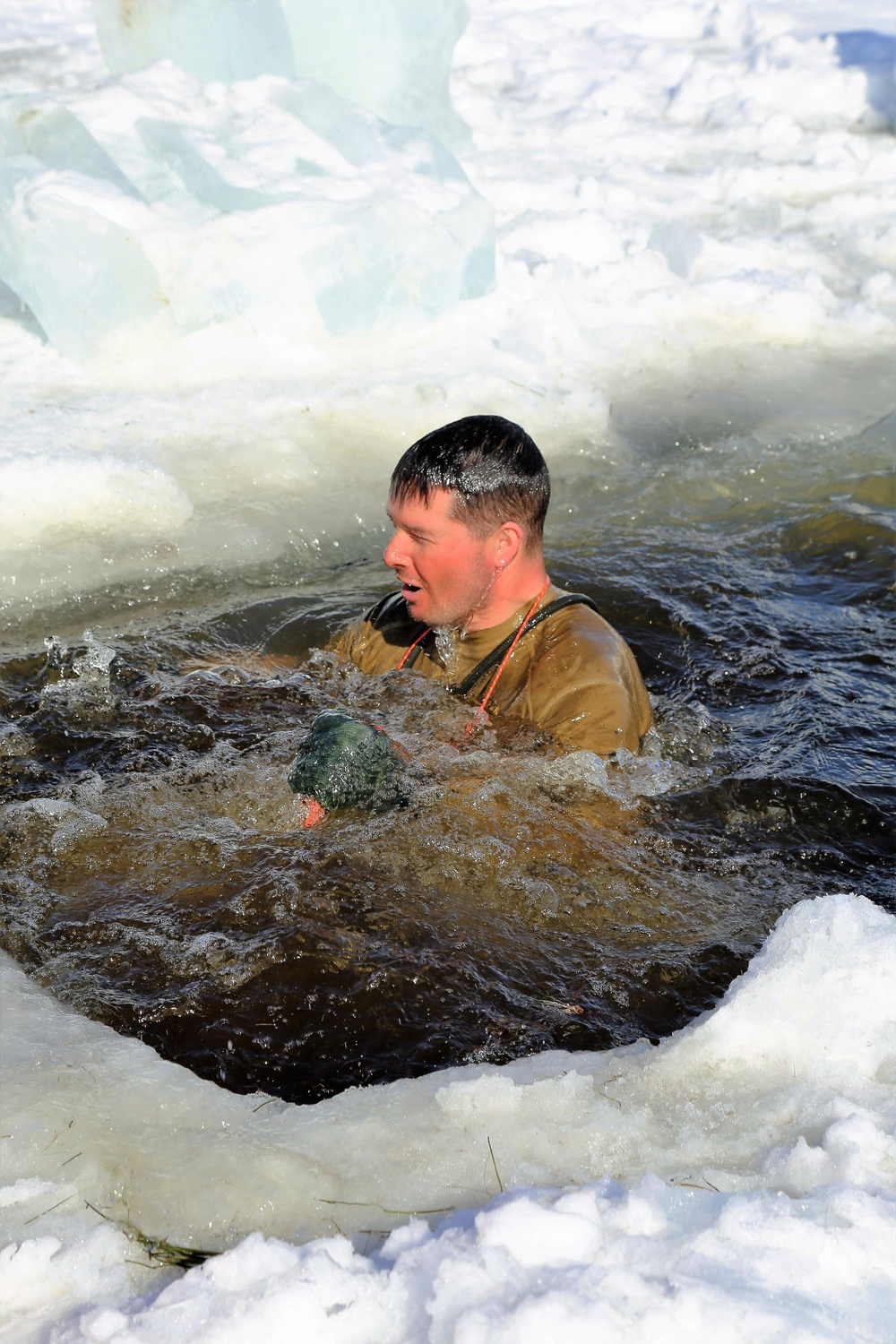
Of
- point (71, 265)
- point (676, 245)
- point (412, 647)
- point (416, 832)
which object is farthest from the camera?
point (676, 245)

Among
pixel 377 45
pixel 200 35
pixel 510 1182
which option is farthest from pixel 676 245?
pixel 510 1182

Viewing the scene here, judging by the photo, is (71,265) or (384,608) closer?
(384,608)

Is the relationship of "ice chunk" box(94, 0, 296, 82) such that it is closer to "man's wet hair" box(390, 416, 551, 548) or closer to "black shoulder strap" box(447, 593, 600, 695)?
"man's wet hair" box(390, 416, 551, 548)

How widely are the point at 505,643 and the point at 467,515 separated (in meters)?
0.41

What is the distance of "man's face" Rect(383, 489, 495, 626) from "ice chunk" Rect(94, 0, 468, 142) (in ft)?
17.3

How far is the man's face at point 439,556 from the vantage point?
11.8 ft

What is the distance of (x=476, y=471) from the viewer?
3.58 m

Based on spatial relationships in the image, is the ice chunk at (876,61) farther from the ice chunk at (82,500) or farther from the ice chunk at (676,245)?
the ice chunk at (82,500)

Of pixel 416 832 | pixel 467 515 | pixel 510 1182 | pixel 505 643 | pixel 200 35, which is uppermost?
pixel 200 35

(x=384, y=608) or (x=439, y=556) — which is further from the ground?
(x=439, y=556)

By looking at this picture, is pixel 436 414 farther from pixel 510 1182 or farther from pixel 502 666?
pixel 510 1182

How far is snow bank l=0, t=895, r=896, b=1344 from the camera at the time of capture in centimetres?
171

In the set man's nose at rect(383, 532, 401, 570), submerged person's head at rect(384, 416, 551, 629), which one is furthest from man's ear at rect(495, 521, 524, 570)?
man's nose at rect(383, 532, 401, 570)

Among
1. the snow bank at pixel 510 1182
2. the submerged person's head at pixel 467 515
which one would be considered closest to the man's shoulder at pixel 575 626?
the submerged person's head at pixel 467 515
